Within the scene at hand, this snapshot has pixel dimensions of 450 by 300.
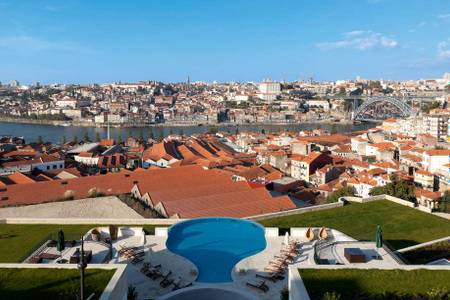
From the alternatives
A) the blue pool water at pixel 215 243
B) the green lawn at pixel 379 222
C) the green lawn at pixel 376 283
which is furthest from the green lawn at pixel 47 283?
the green lawn at pixel 379 222

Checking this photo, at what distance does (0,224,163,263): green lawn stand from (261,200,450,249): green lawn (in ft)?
7.67

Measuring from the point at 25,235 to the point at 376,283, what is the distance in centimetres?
458

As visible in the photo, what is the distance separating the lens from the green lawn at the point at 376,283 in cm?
306

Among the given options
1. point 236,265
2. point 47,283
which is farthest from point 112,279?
point 236,265

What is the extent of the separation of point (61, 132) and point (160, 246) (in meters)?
36.1

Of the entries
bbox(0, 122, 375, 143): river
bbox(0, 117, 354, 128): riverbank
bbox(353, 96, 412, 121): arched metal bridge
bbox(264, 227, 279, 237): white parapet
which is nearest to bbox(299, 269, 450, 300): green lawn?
bbox(264, 227, 279, 237): white parapet

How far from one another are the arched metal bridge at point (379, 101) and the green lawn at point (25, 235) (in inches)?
1528

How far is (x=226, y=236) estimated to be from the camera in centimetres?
573

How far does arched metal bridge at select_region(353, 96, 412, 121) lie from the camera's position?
135 ft

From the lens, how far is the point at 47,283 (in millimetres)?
3154

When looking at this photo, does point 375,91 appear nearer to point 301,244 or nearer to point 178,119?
point 178,119

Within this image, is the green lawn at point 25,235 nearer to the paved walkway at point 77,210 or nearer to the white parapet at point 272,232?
the paved walkway at point 77,210

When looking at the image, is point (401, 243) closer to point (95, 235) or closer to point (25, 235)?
point (95, 235)

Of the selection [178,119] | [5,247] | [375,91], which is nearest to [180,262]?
[5,247]
